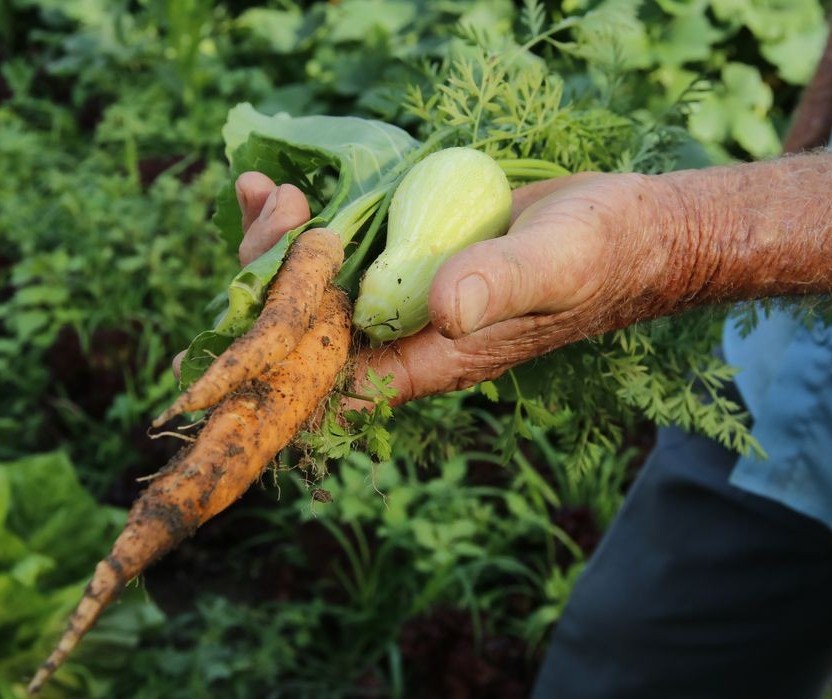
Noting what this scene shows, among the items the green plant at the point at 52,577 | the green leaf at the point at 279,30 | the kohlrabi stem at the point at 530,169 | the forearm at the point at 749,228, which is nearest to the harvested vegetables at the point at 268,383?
the kohlrabi stem at the point at 530,169

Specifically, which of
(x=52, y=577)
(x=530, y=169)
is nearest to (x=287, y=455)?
(x=530, y=169)

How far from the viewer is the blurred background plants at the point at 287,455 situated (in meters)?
2.70

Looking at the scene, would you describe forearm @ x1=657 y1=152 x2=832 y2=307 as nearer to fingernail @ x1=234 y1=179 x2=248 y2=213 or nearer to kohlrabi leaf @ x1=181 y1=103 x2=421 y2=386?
kohlrabi leaf @ x1=181 y1=103 x2=421 y2=386

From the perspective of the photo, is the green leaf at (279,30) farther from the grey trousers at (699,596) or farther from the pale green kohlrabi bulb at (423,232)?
the pale green kohlrabi bulb at (423,232)

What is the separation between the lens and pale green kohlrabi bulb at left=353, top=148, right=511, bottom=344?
1439 mm

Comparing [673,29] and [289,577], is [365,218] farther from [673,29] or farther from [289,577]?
[673,29]

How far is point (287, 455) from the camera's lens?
175 centimetres

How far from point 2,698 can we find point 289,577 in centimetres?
88

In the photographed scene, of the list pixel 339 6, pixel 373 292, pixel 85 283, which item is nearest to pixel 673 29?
pixel 339 6

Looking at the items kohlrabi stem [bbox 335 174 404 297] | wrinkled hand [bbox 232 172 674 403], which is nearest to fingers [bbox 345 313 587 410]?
wrinkled hand [bbox 232 172 674 403]

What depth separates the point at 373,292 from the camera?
145cm

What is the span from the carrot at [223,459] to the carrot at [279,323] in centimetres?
4

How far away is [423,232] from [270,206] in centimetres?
Result: 25

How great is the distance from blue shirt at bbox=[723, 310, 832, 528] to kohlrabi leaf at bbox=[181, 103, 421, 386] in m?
0.84
